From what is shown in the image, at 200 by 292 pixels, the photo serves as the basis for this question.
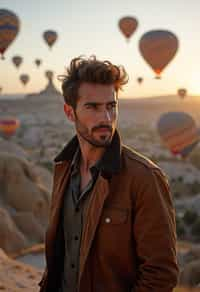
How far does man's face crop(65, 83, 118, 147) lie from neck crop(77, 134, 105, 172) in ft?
0.28

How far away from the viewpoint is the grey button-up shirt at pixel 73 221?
8.91ft

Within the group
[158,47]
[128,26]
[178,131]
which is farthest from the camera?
[128,26]

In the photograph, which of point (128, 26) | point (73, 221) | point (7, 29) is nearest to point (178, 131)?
point (128, 26)

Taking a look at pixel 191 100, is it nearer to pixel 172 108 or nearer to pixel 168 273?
pixel 172 108

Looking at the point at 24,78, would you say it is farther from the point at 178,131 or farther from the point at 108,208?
the point at 108,208

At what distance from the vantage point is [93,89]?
268cm

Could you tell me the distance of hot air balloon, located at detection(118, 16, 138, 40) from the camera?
3388 cm

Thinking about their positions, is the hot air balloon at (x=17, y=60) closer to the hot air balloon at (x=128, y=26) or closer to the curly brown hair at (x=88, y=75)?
the hot air balloon at (x=128, y=26)

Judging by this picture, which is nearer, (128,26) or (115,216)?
(115,216)

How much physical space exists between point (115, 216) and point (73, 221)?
1.36ft

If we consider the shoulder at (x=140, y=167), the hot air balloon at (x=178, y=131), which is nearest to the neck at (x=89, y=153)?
the shoulder at (x=140, y=167)

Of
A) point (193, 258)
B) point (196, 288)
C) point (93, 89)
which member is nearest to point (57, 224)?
point (93, 89)

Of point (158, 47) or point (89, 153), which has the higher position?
point (158, 47)

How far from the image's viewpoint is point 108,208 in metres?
2.50
